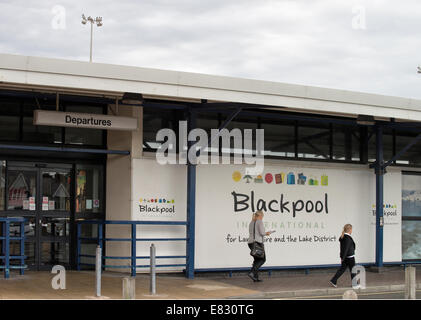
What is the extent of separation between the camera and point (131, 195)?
16.1 meters

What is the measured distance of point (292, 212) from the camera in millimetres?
17828

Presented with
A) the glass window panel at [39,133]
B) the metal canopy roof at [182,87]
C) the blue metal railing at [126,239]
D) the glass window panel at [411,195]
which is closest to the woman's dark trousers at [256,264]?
the blue metal railing at [126,239]

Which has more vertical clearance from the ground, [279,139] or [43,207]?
[279,139]

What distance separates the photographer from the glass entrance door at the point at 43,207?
53.4ft

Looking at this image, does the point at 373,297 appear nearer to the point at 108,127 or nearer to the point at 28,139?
the point at 108,127

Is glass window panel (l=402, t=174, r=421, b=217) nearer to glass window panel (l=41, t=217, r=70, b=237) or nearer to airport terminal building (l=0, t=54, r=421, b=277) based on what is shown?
airport terminal building (l=0, t=54, r=421, b=277)

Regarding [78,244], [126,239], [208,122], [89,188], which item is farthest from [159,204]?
[208,122]

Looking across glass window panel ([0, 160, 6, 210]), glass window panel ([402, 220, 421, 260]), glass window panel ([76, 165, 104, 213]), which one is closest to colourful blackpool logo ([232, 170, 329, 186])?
glass window panel ([402, 220, 421, 260])

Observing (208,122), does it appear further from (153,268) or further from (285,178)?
(153,268)

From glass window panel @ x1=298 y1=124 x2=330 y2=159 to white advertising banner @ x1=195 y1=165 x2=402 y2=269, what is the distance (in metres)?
0.46

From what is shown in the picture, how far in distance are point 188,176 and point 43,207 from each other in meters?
3.51

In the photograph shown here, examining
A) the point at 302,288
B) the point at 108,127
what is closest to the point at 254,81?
the point at 108,127

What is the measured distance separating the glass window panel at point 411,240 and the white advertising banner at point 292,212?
33cm

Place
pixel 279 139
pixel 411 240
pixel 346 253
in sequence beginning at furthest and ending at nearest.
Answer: pixel 411 240, pixel 279 139, pixel 346 253
